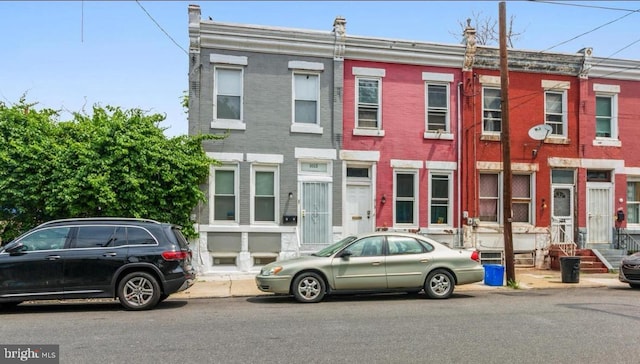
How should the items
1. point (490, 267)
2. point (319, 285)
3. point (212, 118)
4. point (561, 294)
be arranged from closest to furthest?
point (319, 285)
point (561, 294)
point (490, 267)
point (212, 118)

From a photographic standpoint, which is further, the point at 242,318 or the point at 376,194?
the point at 376,194

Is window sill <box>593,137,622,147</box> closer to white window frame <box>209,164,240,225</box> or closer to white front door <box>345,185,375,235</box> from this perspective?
white front door <box>345,185,375,235</box>

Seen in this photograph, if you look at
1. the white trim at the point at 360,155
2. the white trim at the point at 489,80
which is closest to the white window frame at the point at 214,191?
the white trim at the point at 360,155

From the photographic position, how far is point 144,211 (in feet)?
48.1

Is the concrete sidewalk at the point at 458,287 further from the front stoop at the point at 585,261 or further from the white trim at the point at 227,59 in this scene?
the white trim at the point at 227,59

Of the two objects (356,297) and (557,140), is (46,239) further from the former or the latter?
(557,140)

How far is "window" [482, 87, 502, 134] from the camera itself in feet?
60.0

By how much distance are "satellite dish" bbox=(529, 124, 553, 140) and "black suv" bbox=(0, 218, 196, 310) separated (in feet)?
41.2

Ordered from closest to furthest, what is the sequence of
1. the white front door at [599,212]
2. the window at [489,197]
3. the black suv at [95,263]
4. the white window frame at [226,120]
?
the black suv at [95,263]
the white window frame at [226,120]
the window at [489,197]
the white front door at [599,212]

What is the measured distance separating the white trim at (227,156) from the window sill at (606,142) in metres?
12.5

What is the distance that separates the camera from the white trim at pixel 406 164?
1730 centimetres

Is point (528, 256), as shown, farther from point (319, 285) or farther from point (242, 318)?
point (242, 318)

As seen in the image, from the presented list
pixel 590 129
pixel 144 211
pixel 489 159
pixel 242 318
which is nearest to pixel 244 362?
pixel 242 318

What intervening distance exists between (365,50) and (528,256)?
9.03m
